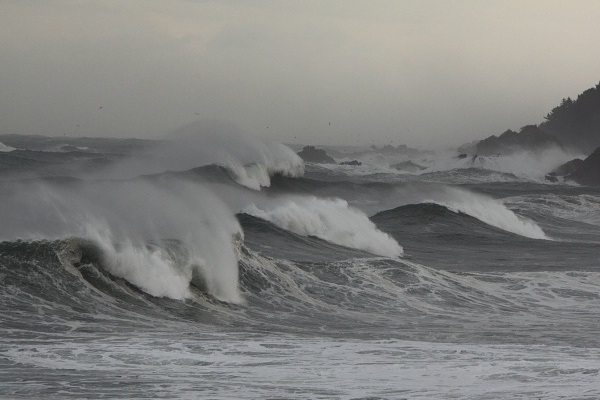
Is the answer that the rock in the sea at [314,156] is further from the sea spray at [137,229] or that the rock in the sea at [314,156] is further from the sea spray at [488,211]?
the sea spray at [137,229]

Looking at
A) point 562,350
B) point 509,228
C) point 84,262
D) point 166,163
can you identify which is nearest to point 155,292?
point 84,262

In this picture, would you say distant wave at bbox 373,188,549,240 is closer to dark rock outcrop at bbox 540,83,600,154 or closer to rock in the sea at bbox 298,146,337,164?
rock in the sea at bbox 298,146,337,164

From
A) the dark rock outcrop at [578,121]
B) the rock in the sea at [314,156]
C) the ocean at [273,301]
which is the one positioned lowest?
the ocean at [273,301]

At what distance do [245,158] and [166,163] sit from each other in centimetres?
289

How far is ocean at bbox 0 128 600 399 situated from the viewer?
12.0 m

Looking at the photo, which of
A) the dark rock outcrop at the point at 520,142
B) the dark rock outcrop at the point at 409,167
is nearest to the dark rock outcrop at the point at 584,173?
the dark rock outcrop at the point at 520,142

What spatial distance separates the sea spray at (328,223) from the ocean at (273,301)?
70mm

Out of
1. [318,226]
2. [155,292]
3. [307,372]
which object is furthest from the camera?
[318,226]

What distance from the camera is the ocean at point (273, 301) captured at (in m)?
12.0

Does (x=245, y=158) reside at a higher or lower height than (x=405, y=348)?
higher

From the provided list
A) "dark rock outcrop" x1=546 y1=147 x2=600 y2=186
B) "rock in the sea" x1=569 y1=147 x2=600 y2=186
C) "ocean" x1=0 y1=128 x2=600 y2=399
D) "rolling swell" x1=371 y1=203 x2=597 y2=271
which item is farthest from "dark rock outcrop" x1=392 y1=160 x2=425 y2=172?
"ocean" x1=0 y1=128 x2=600 y2=399

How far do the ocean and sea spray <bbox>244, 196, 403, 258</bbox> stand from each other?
7 cm

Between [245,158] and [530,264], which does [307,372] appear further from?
[245,158]

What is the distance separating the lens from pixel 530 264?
2531cm
